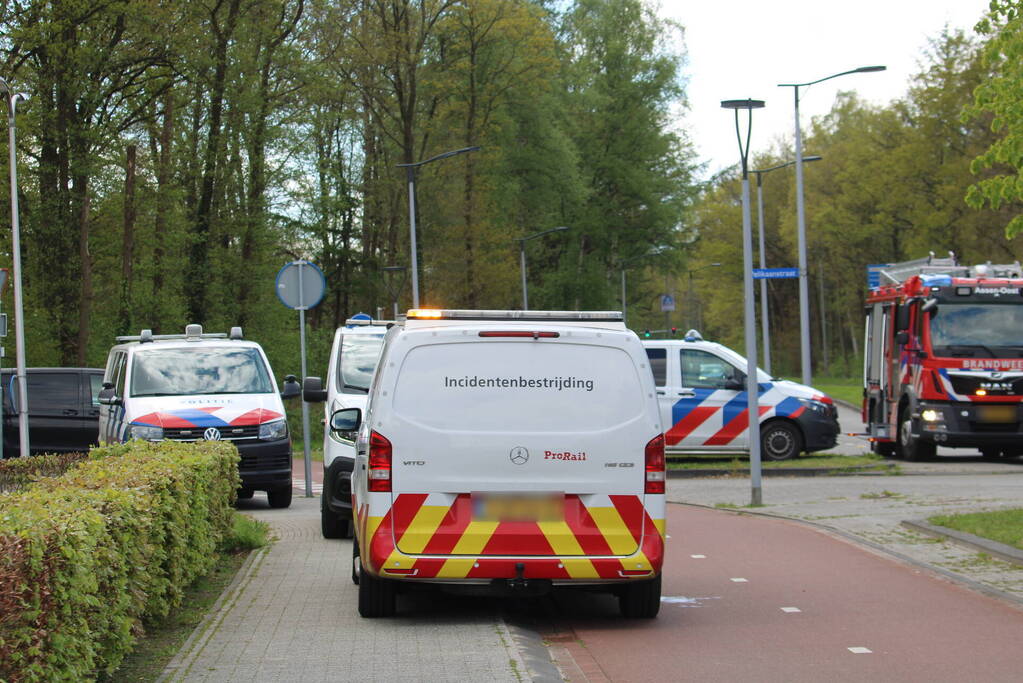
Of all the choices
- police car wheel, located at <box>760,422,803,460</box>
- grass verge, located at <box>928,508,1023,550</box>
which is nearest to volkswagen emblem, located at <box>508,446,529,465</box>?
grass verge, located at <box>928,508,1023,550</box>

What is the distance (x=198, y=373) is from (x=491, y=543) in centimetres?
1007

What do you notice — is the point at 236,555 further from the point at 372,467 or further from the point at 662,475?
the point at 662,475

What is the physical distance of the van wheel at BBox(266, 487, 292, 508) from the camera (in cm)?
1716

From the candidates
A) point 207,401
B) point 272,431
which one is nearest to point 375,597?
point 272,431

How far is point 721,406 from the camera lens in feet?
71.0

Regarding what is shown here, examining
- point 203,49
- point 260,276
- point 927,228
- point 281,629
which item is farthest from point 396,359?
point 927,228

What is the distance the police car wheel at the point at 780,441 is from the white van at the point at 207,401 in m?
8.50

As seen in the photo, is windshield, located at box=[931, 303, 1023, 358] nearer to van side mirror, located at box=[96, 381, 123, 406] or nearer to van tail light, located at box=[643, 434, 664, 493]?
van side mirror, located at box=[96, 381, 123, 406]

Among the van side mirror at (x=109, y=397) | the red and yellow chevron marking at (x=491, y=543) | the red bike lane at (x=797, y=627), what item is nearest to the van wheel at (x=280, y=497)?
the van side mirror at (x=109, y=397)

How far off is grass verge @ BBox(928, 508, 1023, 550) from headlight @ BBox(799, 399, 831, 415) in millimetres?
7927

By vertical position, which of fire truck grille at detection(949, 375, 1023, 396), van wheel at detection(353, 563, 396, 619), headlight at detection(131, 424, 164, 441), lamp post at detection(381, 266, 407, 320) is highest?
lamp post at detection(381, 266, 407, 320)

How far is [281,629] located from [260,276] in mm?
30911

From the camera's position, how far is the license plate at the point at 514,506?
8.07 m

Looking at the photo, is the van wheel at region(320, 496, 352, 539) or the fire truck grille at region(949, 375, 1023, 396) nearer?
the van wheel at region(320, 496, 352, 539)
